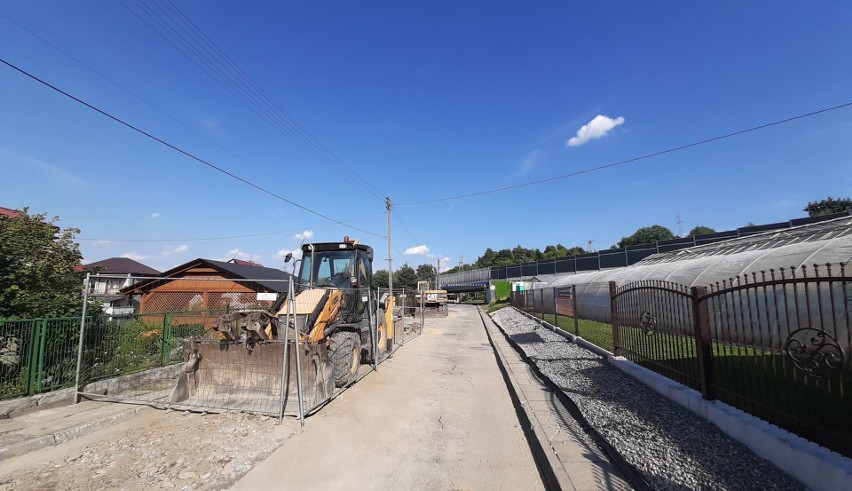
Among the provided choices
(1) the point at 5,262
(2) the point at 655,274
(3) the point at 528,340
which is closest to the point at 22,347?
(1) the point at 5,262

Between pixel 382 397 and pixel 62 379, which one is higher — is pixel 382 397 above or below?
below

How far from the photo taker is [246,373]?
7164mm

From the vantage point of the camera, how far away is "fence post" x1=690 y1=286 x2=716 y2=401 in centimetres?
511

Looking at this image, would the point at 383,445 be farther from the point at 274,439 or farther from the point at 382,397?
the point at 382,397

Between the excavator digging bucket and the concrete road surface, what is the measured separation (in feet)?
2.10

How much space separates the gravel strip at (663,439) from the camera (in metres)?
3.58

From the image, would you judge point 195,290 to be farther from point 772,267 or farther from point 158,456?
point 772,267

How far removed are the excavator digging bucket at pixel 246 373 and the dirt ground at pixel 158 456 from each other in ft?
2.60

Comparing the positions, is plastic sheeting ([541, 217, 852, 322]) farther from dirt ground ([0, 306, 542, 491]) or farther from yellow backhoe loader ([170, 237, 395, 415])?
yellow backhoe loader ([170, 237, 395, 415])

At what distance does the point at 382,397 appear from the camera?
307 inches

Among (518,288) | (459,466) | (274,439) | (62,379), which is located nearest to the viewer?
(459,466)

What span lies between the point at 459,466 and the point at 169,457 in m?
3.50

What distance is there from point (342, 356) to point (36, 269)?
19.5 feet

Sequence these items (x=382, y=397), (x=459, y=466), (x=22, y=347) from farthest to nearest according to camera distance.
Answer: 1. (x=382, y=397)
2. (x=22, y=347)
3. (x=459, y=466)
